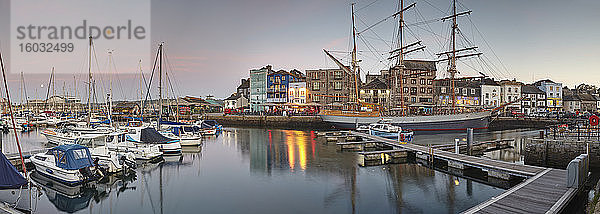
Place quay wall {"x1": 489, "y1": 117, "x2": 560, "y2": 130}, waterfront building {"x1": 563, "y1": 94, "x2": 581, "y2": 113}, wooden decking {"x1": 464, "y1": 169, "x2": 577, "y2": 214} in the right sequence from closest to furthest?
wooden decking {"x1": 464, "y1": 169, "x2": 577, "y2": 214} → quay wall {"x1": 489, "y1": 117, "x2": 560, "y2": 130} → waterfront building {"x1": 563, "y1": 94, "x2": 581, "y2": 113}

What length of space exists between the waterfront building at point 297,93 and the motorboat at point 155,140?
5044 centimetres

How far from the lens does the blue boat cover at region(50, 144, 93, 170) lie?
1875 cm

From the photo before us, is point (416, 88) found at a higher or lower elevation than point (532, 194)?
higher

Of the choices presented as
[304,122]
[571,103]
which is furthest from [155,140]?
[571,103]

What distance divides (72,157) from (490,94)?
89.3 metres

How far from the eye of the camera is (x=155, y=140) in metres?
28.5

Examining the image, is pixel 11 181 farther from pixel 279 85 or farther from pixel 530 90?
pixel 530 90

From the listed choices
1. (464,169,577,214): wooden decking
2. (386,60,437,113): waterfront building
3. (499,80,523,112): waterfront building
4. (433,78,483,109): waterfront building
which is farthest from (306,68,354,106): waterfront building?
(464,169,577,214): wooden decking

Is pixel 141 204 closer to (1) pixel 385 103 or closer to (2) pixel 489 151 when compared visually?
(2) pixel 489 151

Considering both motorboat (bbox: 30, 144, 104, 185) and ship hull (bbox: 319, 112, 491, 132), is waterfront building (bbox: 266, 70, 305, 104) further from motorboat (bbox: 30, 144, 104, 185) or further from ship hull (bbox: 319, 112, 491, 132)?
motorboat (bbox: 30, 144, 104, 185)

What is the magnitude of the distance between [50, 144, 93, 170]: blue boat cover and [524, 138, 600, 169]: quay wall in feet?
93.1

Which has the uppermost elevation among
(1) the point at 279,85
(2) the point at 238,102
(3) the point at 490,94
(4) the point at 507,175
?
(1) the point at 279,85

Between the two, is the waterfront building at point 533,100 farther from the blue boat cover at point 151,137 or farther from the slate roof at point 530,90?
the blue boat cover at point 151,137

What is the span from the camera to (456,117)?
54094mm
